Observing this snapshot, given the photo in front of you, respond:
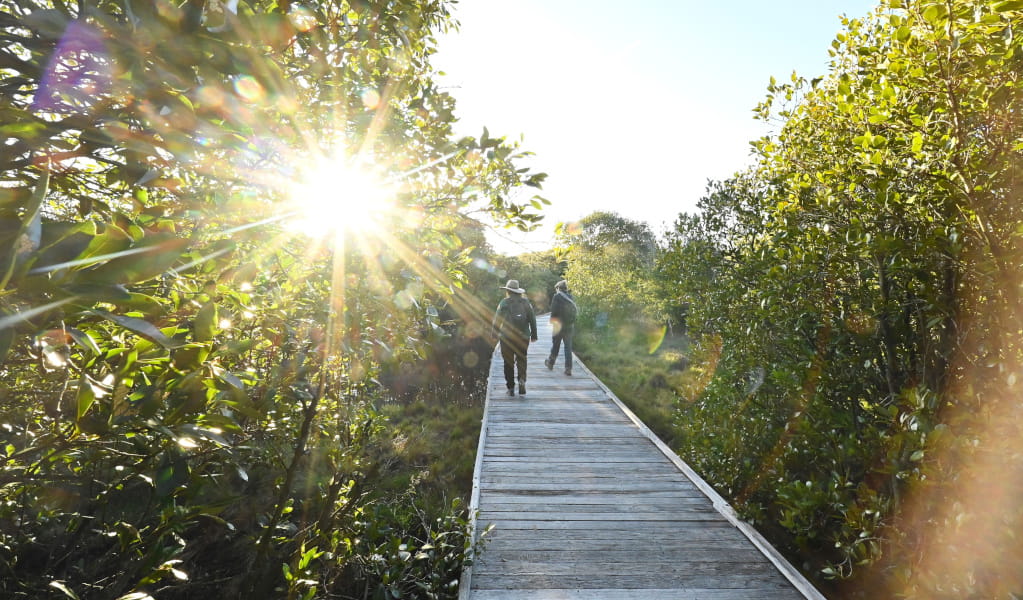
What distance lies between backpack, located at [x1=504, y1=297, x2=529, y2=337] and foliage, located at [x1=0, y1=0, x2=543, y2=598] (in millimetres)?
3737

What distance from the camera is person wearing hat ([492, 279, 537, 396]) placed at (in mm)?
7023

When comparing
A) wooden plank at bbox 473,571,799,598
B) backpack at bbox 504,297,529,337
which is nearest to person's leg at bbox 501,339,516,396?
backpack at bbox 504,297,529,337

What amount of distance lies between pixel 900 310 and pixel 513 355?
17.8 feet

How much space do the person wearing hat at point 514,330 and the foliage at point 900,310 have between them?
384cm

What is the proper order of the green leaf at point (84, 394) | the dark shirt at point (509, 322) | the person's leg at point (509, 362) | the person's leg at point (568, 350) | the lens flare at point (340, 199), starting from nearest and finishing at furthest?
the green leaf at point (84, 394), the lens flare at point (340, 199), the dark shirt at point (509, 322), the person's leg at point (509, 362), the person's leg at point (568, 350)

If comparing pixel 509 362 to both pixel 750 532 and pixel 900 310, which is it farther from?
pixel 900 310

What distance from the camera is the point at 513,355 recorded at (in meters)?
7.33

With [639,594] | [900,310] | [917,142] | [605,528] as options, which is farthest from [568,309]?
[917,142]

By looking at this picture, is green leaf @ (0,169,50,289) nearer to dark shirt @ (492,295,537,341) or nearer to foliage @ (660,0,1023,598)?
foliage @ (660,0,1023,598)

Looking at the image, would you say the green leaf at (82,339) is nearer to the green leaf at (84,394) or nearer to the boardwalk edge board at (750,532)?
the green leaf at (84,394)

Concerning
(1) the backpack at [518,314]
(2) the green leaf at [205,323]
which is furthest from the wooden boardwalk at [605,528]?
(2) the green leaf at [205,323]

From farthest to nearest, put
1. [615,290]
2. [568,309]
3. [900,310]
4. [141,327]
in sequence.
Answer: [615,290], [568,309], [900,310], [141,327]

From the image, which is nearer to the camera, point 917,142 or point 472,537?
point 917,142

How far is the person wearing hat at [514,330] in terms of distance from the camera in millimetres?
7023
